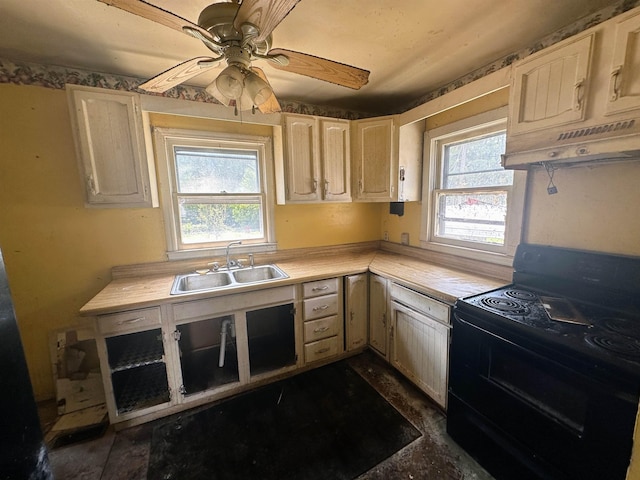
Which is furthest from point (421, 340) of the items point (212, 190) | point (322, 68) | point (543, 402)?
point (212, 190)

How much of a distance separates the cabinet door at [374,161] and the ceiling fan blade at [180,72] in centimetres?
160

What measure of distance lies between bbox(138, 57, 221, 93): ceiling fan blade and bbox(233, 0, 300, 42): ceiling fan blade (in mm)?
278

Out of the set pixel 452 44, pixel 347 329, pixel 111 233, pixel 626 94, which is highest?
pixel 452 44

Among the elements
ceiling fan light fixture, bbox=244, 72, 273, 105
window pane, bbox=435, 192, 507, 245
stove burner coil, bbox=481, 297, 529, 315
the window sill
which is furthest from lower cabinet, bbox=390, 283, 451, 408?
ceiling fan light fixture, bbox=244, 72, 273, 105

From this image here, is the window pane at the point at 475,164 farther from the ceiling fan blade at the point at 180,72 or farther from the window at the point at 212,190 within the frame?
the ceiling fan blade at the point at 180,72

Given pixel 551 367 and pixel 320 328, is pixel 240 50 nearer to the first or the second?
pixel 551 367

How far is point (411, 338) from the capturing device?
78.0 inches

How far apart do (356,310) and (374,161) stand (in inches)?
54.7

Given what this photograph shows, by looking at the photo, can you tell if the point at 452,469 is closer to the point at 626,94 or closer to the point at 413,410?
the point at 413,410

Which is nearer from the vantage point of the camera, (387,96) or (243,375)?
(243,375)

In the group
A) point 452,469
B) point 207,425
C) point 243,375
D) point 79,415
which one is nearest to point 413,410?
point 452,469

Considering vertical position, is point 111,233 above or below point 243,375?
above

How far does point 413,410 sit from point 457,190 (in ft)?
5.71

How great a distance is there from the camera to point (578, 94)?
1.20 metres
